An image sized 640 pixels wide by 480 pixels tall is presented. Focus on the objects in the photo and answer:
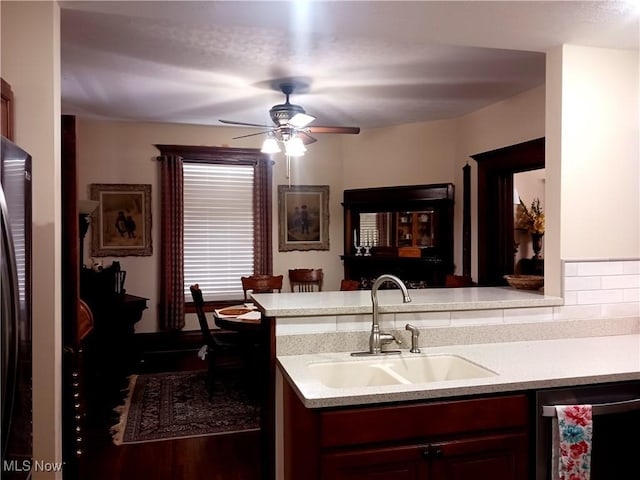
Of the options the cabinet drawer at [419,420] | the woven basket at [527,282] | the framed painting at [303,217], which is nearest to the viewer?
the cabinet drawer at [419,420]

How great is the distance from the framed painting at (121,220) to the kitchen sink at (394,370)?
4.06 meters

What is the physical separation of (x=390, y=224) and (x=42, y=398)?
172 inches

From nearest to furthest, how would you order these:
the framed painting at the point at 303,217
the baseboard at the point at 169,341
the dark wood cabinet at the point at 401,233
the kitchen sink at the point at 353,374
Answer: the kitchen sink at the point at 353,374 < the dark wood cabinet at the point at 401,233 < the baseboard at the point at 169,341 < the framed painting at the point at 303,217

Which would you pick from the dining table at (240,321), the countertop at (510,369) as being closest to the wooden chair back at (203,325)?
the dining table at (240,321)

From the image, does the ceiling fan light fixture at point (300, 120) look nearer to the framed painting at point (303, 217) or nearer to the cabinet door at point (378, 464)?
the framed painting at point (303, 217)

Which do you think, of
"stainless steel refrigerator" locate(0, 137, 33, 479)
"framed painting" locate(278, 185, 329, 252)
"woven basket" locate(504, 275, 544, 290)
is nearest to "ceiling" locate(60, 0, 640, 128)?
"framed painting" locate(278, 185, 329, 252)

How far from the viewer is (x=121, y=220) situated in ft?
18.1

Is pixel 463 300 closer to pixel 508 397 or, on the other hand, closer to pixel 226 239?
pixel 508 397

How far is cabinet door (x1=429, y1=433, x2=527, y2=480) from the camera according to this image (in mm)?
1757

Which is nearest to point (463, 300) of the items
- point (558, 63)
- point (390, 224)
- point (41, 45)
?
point (558, 63)

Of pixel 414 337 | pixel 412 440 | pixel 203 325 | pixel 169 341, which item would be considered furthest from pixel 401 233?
pixel 412 440

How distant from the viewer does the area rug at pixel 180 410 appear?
134 inches

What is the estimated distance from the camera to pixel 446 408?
5.76 ft

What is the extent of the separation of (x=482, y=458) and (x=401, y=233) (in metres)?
4.00
